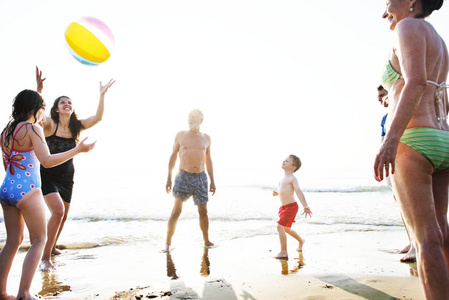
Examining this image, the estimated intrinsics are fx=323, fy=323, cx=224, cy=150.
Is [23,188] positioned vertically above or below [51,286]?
above

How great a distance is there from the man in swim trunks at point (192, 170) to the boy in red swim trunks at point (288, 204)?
4.74ft

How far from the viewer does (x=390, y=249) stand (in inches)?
223

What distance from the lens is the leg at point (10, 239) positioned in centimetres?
292

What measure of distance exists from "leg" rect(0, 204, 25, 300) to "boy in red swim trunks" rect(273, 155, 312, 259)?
3.44 m

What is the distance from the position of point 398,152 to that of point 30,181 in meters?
3.11

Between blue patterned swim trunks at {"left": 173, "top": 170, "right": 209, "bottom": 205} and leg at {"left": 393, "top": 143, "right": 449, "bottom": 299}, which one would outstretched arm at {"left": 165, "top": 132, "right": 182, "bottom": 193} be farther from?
leg at {"left": 393, "top": 143, "right": 449, "bottom": 299}

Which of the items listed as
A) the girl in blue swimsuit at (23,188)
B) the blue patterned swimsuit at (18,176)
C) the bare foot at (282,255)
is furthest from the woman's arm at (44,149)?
the bare foot at (282,255)

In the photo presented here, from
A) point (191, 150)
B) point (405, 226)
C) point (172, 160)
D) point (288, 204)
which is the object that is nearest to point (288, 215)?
point (288, 204)

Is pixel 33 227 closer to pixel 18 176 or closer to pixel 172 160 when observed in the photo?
pixel 18 176

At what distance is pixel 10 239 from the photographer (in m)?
3.01

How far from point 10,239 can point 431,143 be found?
11.5ft

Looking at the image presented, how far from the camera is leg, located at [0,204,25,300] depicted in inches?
115

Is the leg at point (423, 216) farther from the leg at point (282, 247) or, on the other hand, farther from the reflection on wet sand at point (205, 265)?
the leg at point (282, 247)

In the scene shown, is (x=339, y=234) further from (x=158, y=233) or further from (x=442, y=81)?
(x=442, y=81)
